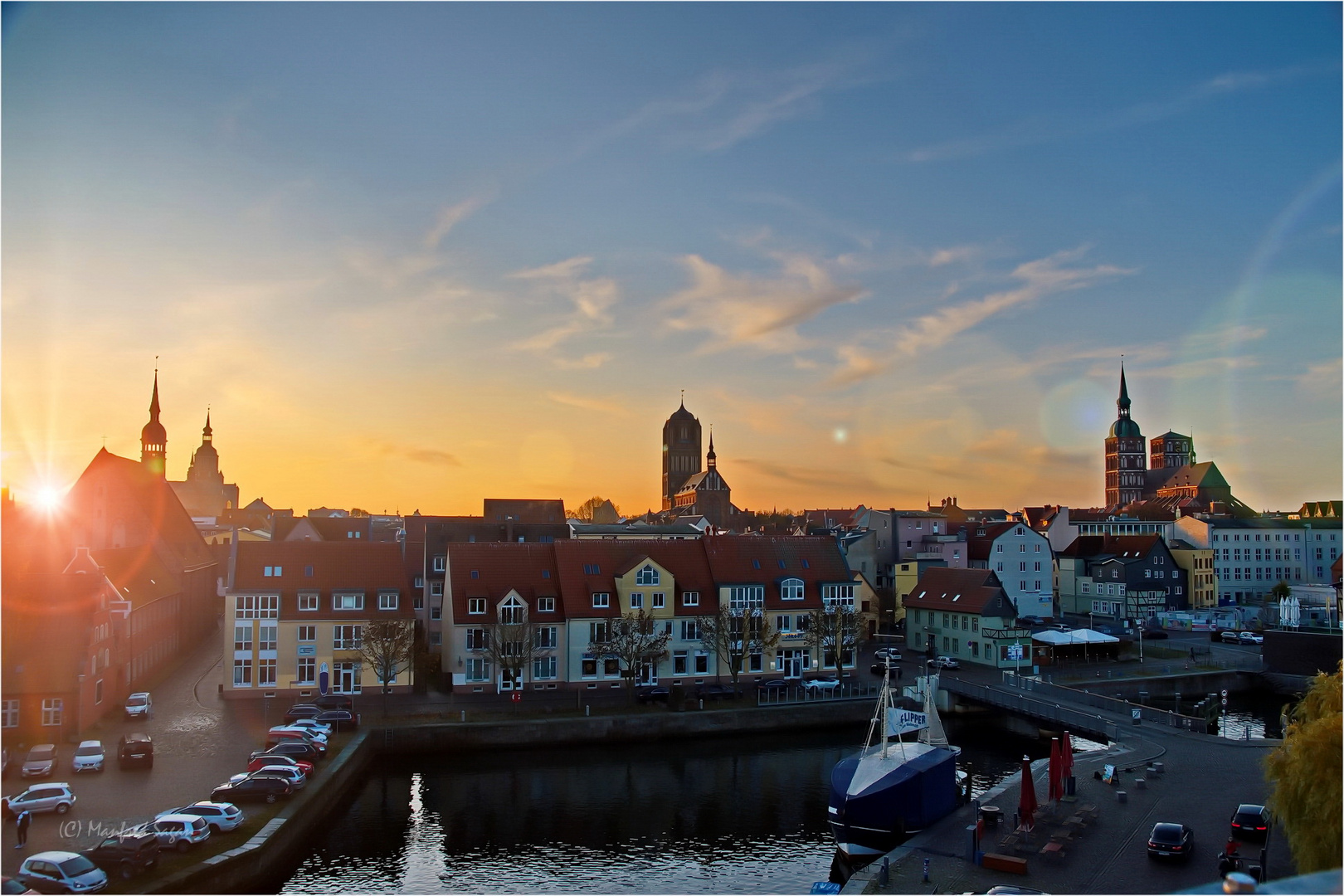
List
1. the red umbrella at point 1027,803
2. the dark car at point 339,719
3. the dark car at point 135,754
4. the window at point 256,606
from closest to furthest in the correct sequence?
the red umbrella at point 1027,803
the dark car at point 135,754
the dark car at point 339,719
the window at point 256,606

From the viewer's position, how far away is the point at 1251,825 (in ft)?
88.6

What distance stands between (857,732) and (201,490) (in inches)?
5440

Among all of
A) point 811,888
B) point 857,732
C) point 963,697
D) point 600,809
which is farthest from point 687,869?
point 963,697

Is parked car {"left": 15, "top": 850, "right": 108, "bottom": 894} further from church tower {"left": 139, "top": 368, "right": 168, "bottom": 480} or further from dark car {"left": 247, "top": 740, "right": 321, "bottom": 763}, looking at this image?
church tower {"left": 139, "top": 368, "right": 168, "bottom": 480}

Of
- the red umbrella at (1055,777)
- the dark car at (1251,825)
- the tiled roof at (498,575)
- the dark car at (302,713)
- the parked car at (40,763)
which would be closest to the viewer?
the dark car at (1251,825)

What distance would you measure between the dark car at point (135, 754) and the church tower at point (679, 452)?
6005 inches

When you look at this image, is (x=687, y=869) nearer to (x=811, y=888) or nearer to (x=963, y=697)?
(x=811, y=888)

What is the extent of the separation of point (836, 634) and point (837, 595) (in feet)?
15.5

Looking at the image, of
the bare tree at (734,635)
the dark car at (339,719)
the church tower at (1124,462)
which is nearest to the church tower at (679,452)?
the church tower at (1124,462)

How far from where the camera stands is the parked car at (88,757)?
111 feet

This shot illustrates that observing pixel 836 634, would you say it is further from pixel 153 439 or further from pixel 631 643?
pixel 153 439

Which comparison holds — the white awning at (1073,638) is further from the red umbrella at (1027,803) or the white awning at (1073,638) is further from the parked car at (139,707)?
the parked car at (139,707)

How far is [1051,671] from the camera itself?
5912cm

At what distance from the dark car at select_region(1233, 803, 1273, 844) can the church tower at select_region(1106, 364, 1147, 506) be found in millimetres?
165457
